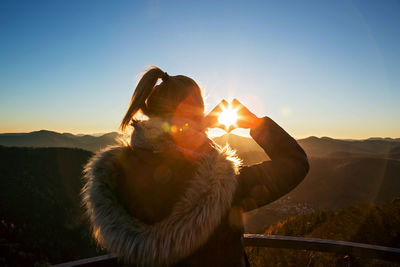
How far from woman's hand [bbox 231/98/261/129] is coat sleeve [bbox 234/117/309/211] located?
0.82 ft

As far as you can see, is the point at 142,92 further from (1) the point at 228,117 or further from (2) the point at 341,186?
(2) the point at 341,186

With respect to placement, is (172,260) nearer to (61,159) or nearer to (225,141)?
(225,141)

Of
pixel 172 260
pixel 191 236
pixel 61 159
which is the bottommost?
pixel 61 159

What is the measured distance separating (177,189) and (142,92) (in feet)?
2.13

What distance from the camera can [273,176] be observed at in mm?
1098

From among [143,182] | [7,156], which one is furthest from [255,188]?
[7,156]

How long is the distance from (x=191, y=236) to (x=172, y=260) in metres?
0.19

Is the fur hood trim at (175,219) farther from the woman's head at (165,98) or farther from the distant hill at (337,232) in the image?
the distant hill at (337,232)

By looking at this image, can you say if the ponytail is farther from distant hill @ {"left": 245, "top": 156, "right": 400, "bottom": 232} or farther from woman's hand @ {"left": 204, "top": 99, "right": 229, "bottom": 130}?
distant hill @ {"left": 245, "top": 156, "right": 400, "bottom": 232}

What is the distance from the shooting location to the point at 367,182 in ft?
129

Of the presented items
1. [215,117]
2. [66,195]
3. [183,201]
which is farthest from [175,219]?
[66,195]

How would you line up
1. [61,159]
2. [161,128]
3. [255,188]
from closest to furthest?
[255,188] → [161,128] → [61,159]

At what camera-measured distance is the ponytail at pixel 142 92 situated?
4.34 ft

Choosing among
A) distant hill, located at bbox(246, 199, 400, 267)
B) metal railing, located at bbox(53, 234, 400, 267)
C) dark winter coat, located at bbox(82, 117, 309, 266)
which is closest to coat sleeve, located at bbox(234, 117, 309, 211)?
dark winter coat, located at bbox(82, 117, 309, 266)
